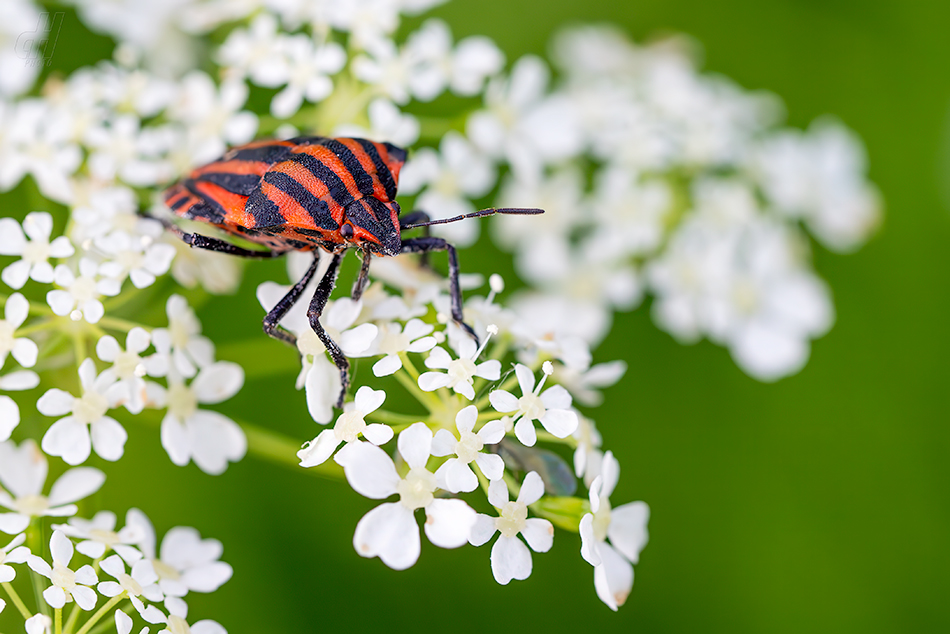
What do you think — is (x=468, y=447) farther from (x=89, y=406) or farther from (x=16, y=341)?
(x=16, y=341)

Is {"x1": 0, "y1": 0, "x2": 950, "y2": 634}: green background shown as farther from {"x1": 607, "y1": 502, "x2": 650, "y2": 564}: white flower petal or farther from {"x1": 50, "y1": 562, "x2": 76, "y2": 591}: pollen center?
{"x1": 50, "y1": 562, "x2": 76, "y2": 591}: pollen center

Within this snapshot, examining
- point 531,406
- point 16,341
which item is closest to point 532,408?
point 531,406

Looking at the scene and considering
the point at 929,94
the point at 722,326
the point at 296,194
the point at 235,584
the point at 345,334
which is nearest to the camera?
the point at 345,334

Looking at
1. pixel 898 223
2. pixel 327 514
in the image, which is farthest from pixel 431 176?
pixel 898 223

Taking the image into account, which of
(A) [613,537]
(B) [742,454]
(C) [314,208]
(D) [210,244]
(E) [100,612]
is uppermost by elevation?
(C) [314,208]

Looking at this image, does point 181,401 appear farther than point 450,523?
Yes

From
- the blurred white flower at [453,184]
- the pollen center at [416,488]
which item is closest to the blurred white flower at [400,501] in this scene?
the pollen center at [416,488]

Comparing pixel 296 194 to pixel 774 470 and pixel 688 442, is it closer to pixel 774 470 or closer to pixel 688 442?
pixel 688 442

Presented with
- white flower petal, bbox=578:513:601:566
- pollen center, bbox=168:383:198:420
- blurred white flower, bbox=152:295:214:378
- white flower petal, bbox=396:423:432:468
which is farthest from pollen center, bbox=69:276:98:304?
white flower petal, bbox=578:513:601:566
